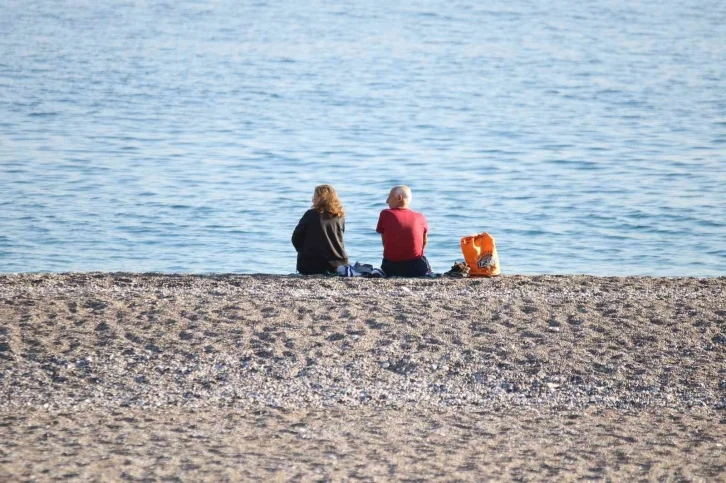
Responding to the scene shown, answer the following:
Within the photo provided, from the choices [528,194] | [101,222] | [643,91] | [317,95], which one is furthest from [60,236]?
[643,91]

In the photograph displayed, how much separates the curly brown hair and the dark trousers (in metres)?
0.71

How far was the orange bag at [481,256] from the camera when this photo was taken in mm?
10391

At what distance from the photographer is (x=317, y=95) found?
30703 mm

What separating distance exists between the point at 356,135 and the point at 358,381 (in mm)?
18222

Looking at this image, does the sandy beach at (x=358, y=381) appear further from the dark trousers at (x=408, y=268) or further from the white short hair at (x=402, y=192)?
the white short hair at (x=402, y=192)

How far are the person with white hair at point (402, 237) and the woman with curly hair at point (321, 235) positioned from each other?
0.44m

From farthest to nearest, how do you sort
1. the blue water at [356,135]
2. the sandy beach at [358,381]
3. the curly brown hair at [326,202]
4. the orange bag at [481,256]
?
the blue water at [356,135]
the curly brown hair at [326,202]
the orange bag at [481,256]
the sandy beach at [358,381]

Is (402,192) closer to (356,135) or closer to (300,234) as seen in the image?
(300,234)

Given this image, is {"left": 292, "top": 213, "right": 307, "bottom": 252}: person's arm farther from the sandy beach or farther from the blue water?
the blue water

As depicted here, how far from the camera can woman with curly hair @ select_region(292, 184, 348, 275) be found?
10.5m

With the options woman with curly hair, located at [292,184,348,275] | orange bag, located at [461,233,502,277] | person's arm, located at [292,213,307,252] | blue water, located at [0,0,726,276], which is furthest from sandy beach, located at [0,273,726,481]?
blue water, located at [0,0,726,276]

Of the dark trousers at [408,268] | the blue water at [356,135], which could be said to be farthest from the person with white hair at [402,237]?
the blue water at [356,135]

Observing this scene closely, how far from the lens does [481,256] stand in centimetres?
1041

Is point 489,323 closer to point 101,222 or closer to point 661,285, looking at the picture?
point 661,285
